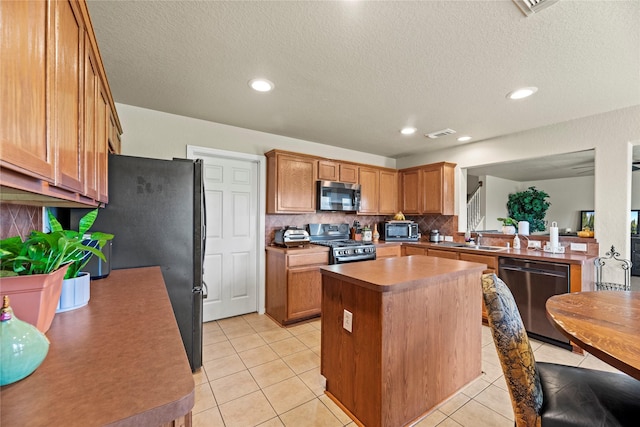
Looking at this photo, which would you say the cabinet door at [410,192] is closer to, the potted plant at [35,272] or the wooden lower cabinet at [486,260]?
the wooden lower cabinet at [486,260]

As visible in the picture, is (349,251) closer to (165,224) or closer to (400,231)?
(400,231)

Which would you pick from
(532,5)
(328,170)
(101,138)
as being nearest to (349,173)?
(328,170)

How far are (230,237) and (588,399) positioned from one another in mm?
3330

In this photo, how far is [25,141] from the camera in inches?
24.8

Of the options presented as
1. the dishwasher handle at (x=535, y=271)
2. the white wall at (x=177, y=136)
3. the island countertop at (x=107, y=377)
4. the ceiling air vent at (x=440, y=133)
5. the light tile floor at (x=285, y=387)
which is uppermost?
the ceiling air vent at (x=440, y=133)

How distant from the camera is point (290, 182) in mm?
3592

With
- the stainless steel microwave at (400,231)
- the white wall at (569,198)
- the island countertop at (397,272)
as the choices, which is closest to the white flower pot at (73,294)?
the island countertop at (397,272)

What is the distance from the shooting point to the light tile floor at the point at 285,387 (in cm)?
176

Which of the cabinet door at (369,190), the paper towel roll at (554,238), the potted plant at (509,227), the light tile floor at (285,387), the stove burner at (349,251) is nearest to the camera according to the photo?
the light tile floor at (285,387)

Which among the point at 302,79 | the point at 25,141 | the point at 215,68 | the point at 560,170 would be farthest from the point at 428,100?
the point at 560,170

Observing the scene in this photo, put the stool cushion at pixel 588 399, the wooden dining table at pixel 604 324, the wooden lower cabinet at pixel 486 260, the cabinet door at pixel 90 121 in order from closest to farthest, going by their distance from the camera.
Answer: the wooden dining table at pixel 604 324
the stool cushion at pixel 588 399
the cabinet door at pixel 90 121
the wooden lower cabinet at pixel 486 260

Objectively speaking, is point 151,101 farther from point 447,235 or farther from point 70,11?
point 447,235

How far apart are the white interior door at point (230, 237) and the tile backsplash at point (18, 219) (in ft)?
6.11

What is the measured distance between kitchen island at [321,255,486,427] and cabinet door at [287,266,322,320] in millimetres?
1238
